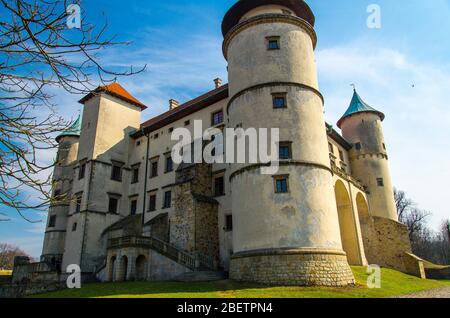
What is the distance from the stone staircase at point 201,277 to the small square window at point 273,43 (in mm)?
13861

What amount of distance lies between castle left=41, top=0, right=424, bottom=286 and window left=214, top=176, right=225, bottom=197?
0.08m

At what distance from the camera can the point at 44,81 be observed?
16.1ft

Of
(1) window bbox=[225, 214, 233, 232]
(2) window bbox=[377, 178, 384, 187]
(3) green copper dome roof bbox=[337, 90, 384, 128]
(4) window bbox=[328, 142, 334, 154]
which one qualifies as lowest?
(1) window bbox=[225, 214, 233, 232]

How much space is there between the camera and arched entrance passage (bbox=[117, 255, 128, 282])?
22.2 meters

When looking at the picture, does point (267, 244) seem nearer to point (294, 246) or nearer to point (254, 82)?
point (294, 246)

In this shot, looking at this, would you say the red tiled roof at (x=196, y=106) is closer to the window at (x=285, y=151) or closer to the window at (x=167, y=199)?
the window at (x=167, y=199)

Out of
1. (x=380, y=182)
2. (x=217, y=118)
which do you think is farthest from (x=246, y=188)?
(x=380, y=182)

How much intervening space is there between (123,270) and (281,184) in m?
12.5

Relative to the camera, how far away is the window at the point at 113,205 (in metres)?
30.4

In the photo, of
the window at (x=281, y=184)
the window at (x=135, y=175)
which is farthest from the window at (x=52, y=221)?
the window at (x=281, y=184)

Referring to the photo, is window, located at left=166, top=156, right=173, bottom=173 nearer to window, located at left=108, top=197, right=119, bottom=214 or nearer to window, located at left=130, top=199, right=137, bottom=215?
window, located at left=130, top=199, right=137, bottom=215

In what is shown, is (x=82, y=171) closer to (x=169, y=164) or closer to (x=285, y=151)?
(x=169, y=164)

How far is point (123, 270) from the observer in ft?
73.7

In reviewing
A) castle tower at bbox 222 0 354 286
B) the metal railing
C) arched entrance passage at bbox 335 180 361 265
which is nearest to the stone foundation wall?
castle tower at bbox 222 0 354 286
